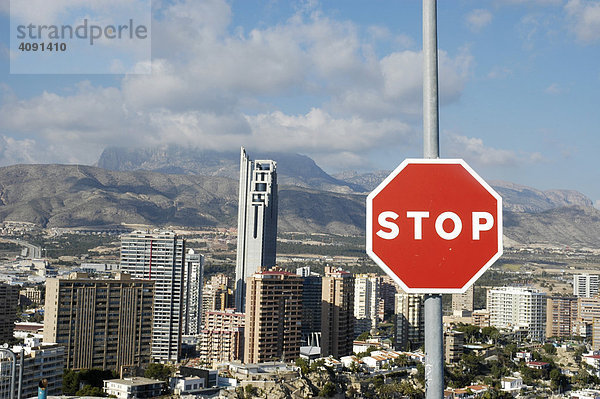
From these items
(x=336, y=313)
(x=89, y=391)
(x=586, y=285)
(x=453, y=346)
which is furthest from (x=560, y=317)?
(x=89, y=391)

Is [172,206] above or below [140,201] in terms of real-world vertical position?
below

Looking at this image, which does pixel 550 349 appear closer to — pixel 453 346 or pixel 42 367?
pixel 453 346

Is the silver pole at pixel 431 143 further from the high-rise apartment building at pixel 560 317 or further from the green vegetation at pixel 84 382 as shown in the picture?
the high-rise apartment building at pixel 560 317

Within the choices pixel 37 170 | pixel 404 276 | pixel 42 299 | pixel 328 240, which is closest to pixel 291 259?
pixel 328 240

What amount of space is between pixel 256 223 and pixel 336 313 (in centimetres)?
1181

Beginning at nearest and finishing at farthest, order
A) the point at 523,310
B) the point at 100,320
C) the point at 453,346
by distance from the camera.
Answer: the point at 100,320, the point at 453,346, the point at 523,310

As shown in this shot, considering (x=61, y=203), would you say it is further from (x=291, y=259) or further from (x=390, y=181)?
(x=390, y=181)

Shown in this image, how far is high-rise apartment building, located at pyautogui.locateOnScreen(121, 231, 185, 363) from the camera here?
78.9 feet

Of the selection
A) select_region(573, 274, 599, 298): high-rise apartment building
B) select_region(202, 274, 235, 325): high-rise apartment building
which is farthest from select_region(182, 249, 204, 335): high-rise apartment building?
select_region(573, 274, 599, 298): high-rise apartment building

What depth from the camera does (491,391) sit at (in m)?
19.1

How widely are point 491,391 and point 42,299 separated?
26042mm

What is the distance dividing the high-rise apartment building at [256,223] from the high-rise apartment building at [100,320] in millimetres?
11190

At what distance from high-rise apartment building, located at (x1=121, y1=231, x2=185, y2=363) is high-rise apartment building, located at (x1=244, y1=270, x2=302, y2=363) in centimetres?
396

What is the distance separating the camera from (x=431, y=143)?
1.32 metres
